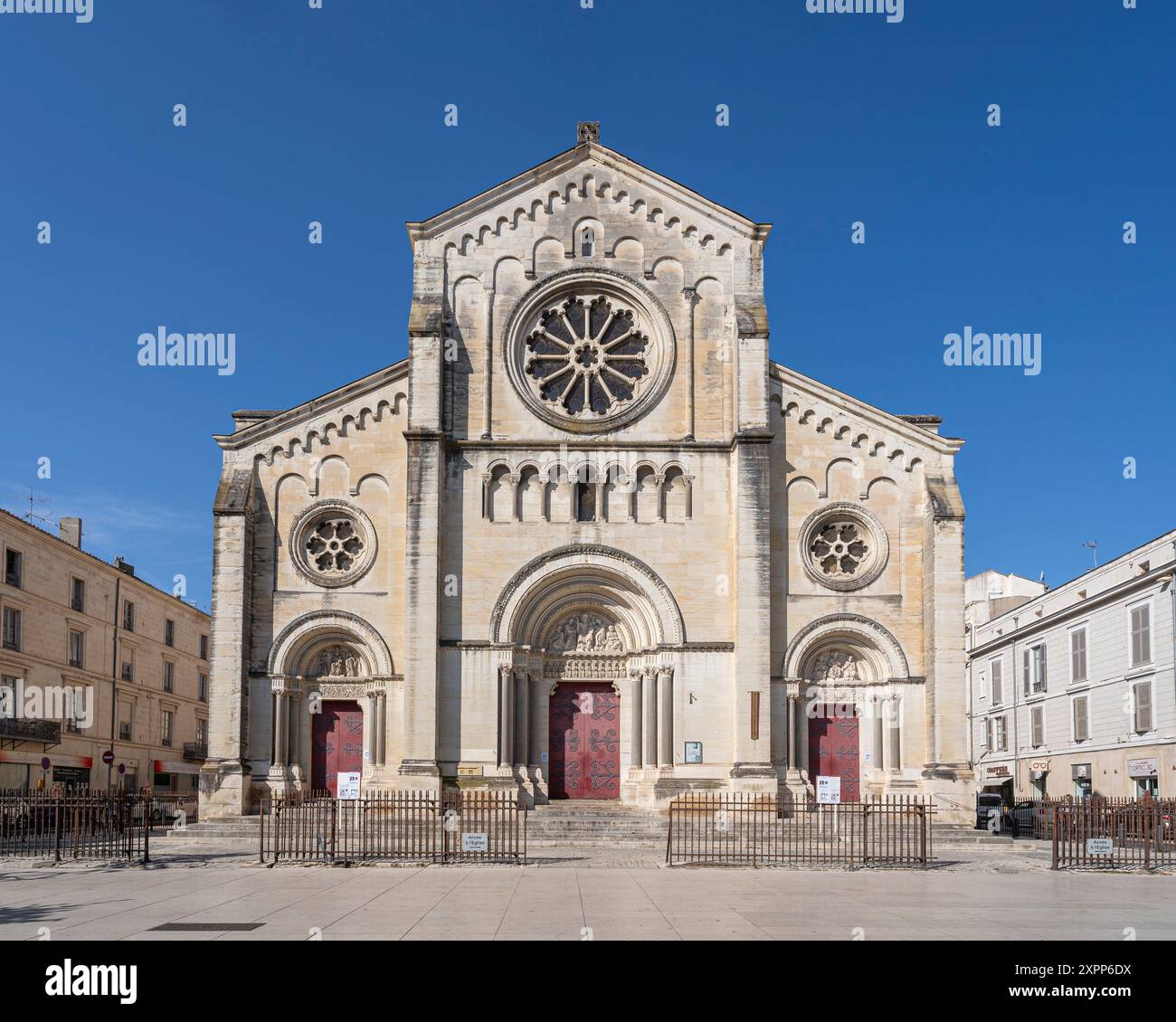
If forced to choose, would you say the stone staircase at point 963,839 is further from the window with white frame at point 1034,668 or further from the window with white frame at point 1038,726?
the window with white frame at point 1038,726

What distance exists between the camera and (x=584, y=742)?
3594 cm

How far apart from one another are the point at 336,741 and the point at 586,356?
12.8 meters

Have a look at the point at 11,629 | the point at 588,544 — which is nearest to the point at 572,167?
the point at 588,544

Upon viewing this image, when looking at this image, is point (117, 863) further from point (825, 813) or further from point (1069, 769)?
point (1069, 769)

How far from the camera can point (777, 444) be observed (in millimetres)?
35781

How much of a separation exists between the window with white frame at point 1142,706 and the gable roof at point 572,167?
784 inches

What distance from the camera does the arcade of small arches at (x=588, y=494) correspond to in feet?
116

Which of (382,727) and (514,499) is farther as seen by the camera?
(514,499)

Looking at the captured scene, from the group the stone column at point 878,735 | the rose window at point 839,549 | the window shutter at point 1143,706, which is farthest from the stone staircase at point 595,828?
the window shutter at point 1143,706

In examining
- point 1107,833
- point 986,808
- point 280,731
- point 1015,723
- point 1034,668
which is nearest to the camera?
point 1107,833

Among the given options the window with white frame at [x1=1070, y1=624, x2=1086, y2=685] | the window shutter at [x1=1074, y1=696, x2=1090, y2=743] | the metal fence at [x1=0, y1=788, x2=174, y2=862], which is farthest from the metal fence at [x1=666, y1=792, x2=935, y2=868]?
the window with white frame at [x1=1070, y1=624, x2=1086, y2=685]

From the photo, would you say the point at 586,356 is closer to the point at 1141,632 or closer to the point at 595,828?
the point at 595,828
